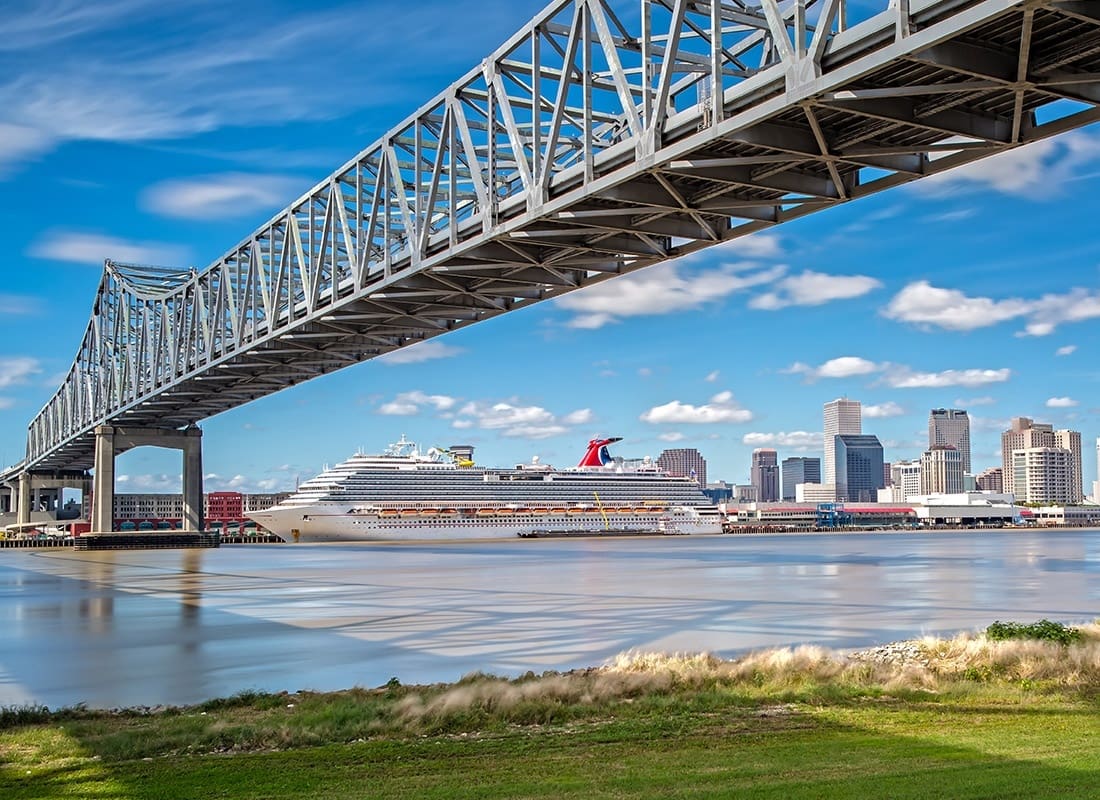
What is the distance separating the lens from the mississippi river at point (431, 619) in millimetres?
19500

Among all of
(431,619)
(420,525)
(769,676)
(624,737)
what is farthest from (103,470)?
(624,737)

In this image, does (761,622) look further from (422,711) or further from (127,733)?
(127,733)

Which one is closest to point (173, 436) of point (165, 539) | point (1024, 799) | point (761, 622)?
point (165, 539)

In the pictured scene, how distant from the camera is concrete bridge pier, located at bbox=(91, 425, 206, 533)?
97625mm

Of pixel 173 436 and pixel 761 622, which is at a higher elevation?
pixel 173 436

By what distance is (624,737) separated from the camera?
12484 millimetres

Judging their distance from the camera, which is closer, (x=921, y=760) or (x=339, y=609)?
(x=921, y=760)

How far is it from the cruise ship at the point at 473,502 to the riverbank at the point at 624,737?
4389 inches

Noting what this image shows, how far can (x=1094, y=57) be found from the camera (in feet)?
60.4

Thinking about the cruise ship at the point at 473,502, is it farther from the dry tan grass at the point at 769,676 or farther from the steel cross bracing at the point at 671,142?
the dry tan grass at the point at 769,676

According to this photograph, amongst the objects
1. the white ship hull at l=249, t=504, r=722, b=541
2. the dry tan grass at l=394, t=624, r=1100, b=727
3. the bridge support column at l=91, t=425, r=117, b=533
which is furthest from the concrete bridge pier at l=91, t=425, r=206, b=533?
the dry tan grass at l=394, t=624, r=1100, b=727

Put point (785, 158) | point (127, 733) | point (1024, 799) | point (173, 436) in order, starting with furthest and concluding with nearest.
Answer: point (173, 436), point (785, 158), point (127, 733), point (1024, 799)

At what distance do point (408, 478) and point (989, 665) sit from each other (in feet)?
387

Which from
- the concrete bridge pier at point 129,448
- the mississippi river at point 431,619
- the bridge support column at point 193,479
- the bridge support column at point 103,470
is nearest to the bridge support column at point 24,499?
the concrete bridge pier at point 129,448
